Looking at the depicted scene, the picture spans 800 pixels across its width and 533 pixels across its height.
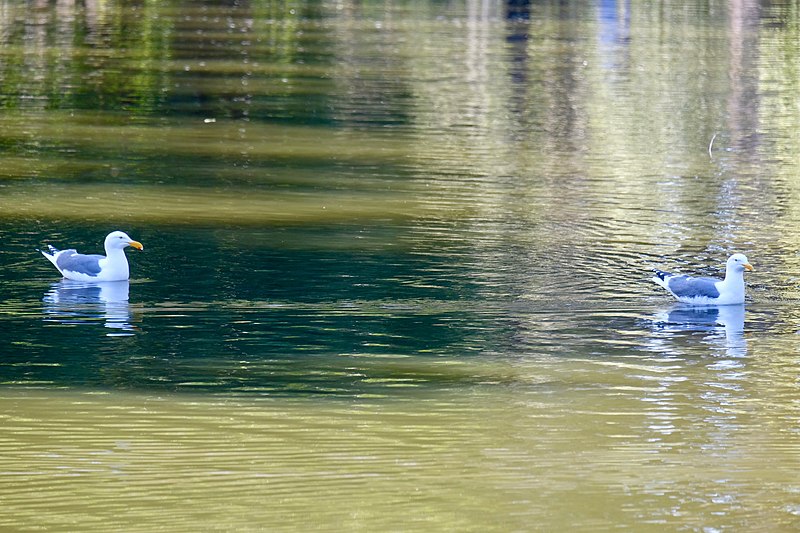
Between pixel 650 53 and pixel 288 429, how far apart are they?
107 ft

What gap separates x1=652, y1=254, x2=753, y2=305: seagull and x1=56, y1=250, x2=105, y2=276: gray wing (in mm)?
5080

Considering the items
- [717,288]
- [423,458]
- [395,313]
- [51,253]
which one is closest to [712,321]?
[717,288]

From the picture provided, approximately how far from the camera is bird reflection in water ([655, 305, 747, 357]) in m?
13.1

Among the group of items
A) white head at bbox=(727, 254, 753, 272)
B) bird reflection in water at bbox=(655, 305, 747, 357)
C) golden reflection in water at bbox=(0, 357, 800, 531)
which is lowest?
golden reflection in water at bbox=(0, 357, 800, 531)

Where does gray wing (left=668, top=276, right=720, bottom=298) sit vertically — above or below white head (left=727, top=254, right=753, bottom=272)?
below

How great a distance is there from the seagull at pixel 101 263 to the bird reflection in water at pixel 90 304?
0.07m

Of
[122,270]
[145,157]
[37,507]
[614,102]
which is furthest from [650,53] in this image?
[37,507]

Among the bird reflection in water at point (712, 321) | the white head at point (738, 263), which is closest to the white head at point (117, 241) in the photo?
the bird reflection in water at point (712, 321)

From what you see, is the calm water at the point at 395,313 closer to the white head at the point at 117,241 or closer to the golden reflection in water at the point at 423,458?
the golden reflection in water at the point at 423,458

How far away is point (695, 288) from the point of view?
46.1 ft

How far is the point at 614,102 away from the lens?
30.2m

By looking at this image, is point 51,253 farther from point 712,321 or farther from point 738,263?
point 738,263

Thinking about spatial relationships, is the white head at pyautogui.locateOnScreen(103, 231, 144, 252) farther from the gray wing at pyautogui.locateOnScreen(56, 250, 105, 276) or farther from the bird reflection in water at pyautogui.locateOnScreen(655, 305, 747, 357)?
the bird reflection in water at pyautogui.locateOnScreen(655, 305, 747, 357)

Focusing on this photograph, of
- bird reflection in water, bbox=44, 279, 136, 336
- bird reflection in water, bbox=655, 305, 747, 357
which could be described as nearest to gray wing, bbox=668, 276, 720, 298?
bird reflection in water, bbox=655, 305, 747, 357
